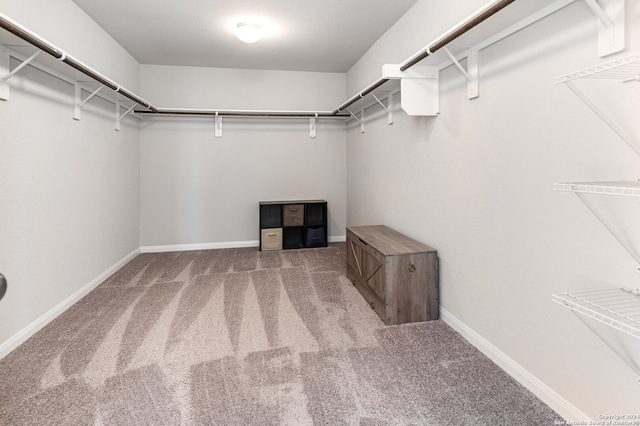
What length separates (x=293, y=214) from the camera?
181 inches

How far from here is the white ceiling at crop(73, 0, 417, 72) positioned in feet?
9.23

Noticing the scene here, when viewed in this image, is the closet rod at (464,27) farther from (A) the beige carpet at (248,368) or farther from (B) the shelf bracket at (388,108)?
(A) the beige carpet at (248,368)

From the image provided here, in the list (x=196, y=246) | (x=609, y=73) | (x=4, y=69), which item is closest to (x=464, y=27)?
(x=609, y=73)

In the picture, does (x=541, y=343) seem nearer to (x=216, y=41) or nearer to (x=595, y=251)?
(x=595, y=251)

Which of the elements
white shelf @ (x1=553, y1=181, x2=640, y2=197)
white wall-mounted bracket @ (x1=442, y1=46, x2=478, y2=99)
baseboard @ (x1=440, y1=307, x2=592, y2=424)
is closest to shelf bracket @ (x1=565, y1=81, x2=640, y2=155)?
white shelf @ (x1=553, y1=181, x2=640, y2=197)

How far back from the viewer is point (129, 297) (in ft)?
9.65

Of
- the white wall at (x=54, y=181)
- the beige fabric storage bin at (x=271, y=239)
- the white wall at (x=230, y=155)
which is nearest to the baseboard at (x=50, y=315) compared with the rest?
the white wall at (x=54, y=181)

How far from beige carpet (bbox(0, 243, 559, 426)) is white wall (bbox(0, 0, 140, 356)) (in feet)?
0.91

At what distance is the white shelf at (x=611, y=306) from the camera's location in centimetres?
100

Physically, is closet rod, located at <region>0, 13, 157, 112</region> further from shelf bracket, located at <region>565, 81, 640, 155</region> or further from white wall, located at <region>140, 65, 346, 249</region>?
shelf bracket, located at <region>565, 81, 640, 155</region>

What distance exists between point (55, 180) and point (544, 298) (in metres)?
3.38

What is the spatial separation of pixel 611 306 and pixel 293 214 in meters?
3.71

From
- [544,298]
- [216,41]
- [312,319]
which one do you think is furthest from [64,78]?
[544,298]

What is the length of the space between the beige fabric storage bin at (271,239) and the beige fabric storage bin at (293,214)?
0.56ft
